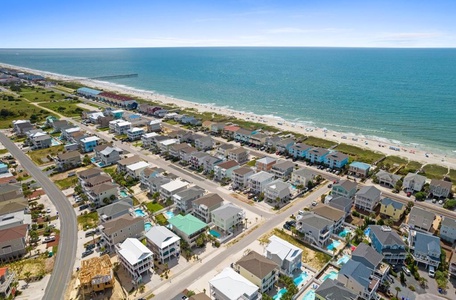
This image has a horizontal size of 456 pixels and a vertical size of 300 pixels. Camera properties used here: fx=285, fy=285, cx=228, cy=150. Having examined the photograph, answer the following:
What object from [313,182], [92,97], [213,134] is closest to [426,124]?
[313,182]

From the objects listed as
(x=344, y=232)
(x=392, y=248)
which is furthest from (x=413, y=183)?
(x=392, y=248)

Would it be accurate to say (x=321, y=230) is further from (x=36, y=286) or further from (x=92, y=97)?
(x=92, y=97)

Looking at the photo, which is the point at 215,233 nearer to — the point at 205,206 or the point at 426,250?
the point at 205,206

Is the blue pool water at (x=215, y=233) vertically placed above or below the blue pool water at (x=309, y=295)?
below

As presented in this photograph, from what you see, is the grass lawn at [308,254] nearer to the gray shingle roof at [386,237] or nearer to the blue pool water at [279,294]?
the blue pool water at [279,294]

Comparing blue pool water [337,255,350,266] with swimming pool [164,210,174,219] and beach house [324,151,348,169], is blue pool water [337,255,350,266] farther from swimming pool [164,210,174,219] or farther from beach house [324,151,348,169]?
beach house [324,151,348,169]

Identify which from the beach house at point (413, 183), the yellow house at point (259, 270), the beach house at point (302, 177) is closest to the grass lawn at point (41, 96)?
the beach house at point (302, 177)

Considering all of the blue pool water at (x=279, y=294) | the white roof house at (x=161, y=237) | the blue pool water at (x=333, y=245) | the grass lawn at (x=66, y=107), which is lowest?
the blue pool water at (x=279, y=294)
